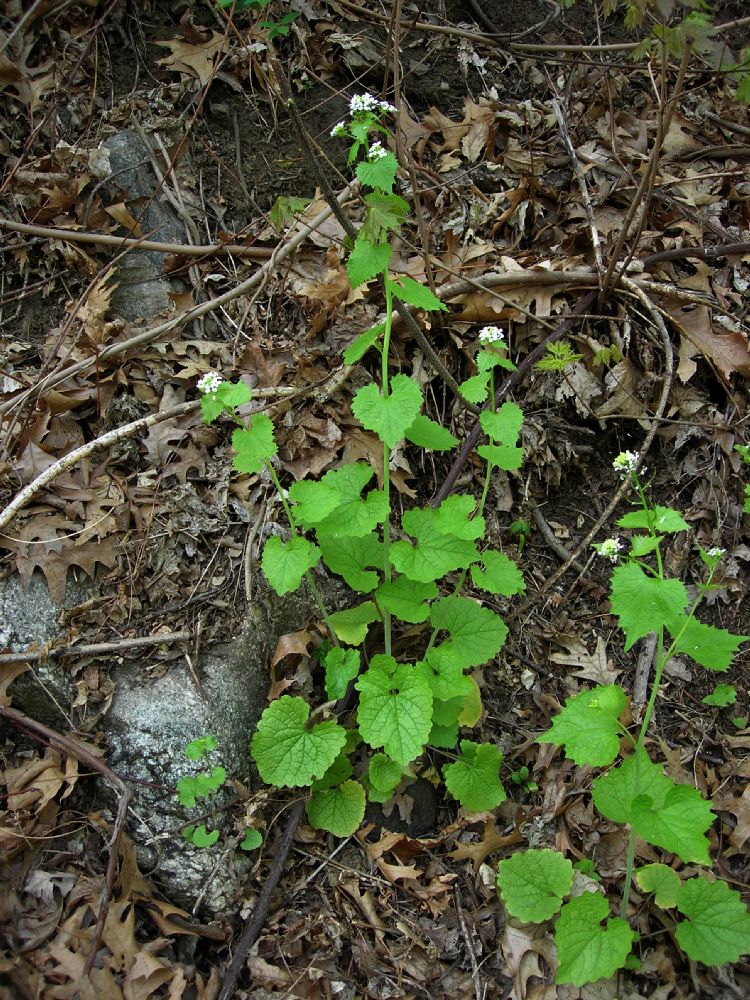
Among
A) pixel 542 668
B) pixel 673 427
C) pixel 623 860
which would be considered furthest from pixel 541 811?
pixel 673 427

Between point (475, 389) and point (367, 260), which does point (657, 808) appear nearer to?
point (475, 389)

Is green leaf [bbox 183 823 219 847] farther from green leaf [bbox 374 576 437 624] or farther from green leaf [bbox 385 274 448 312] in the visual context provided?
green leaf [bbox 385 274 448 312]

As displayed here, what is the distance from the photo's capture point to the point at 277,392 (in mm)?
3047

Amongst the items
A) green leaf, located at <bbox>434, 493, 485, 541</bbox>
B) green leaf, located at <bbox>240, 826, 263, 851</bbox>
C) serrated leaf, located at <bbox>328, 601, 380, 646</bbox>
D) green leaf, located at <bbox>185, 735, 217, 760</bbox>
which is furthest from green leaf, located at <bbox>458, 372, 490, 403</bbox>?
green leaf, located at <bbox>240, 826, 263, 851</bbox>

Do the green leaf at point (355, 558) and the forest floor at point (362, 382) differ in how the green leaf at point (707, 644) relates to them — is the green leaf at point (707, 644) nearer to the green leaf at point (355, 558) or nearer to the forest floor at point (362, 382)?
the forest floor at point (362, 382)

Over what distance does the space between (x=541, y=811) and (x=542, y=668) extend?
0.56 metres

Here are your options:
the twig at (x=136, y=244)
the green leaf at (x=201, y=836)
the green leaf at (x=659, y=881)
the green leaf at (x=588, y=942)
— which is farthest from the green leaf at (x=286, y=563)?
the twig at (x=136, y=244)

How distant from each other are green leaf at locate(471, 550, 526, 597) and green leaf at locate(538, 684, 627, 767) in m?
0.46

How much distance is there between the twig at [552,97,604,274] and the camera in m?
3.42

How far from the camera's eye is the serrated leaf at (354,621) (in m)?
2.65

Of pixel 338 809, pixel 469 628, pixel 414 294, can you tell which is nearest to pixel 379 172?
pixel 414 294

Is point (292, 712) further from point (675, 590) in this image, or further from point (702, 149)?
point (702, 149)

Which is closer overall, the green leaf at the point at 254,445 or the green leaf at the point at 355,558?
the green leaf at the point at 254,445

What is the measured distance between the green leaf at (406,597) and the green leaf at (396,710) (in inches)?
6.9
